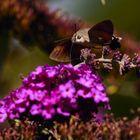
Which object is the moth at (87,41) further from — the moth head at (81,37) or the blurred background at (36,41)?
the blurred background at (36,41)

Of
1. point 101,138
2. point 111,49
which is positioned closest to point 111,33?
point 111,49

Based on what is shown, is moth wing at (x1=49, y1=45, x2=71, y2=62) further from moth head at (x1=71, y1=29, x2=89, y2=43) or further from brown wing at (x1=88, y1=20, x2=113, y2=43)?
brown wing at (x1=88, y1=20, x2=113, y2=43)

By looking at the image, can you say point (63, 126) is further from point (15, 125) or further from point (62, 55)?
point (62, 55)

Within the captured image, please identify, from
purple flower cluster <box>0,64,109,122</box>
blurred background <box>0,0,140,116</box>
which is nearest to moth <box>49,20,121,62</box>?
purple flower cluster <box>0,64,109,122</box>

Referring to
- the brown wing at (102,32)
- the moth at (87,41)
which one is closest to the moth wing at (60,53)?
the moth at (87,41)

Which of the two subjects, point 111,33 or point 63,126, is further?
point 111,33

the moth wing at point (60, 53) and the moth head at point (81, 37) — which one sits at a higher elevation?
the moth head at point (81, 37)

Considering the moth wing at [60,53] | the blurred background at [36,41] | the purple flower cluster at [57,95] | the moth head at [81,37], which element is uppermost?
the blurred background at [36,41]
